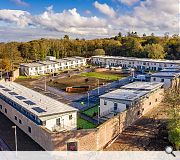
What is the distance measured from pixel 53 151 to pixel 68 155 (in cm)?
115

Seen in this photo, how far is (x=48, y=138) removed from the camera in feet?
64.2

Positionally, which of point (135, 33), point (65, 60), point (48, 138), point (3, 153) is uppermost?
point (135, 33)

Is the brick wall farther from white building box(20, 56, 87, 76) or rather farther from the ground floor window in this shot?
white building box(20, 56, 87, 76)

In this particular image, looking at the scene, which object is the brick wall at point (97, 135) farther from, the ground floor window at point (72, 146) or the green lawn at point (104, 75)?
the green lawn at point (104, 75)

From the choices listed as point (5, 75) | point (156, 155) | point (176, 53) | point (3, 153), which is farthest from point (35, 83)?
point (176, 53)

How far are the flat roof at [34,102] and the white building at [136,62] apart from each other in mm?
36494

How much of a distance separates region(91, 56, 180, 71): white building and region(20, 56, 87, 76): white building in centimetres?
483

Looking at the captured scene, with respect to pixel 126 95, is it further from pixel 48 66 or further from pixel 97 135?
pixel 48 66

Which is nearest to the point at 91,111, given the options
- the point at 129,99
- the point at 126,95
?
the point at 126,95

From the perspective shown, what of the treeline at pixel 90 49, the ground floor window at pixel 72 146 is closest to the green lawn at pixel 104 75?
the treeline at pixel 90 49

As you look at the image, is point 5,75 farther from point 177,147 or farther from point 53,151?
point 177,147

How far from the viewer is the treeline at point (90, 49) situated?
71375 mm

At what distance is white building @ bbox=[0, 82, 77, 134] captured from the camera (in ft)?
71.0

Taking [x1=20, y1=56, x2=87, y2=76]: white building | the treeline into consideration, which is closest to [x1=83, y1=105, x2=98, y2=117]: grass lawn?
[x1=20, y1=56, x2=87, y2=76]: white building
